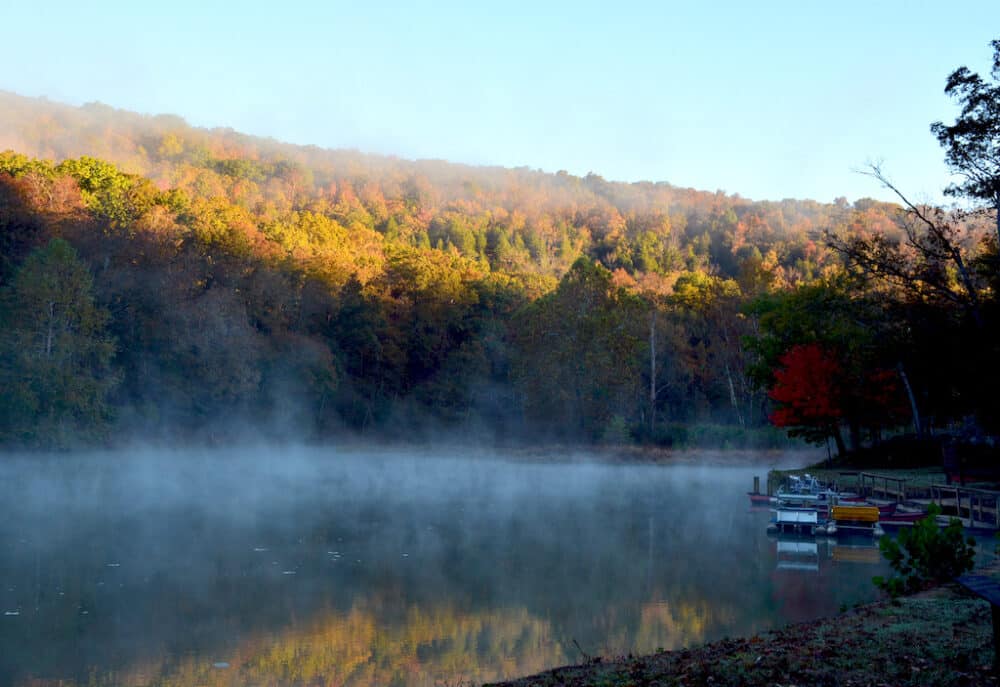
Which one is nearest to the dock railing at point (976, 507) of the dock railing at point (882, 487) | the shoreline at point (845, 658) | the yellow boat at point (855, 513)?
the yellow boat at point (855, 513)

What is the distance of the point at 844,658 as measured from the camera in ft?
25.6

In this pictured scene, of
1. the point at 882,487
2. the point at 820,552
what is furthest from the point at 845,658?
the point at 882,487

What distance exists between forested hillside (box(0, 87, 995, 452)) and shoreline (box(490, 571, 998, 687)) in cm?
1334

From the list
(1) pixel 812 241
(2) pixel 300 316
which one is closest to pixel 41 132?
(2) pixel 300 316

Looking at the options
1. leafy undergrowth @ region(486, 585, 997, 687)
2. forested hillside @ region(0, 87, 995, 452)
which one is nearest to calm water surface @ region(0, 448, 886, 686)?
leafy undergrowth @ region(486, 585, 997, 687)

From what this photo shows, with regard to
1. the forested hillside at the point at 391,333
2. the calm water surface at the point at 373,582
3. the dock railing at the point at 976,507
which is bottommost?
the calm water surface at the point at 373,582

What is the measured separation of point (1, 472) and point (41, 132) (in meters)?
70.1

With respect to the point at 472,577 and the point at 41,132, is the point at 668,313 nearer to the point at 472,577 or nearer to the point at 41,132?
the point at 472,577

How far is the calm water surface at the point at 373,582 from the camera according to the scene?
466 inches

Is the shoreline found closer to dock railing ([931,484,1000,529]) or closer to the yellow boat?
dock railing ([931,484,1000,529])

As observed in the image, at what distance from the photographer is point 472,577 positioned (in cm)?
1759

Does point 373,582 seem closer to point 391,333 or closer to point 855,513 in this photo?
point 855,513

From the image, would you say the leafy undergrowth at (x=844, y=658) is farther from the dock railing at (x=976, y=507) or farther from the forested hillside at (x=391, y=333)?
the forested hillside at (x=391, y=333)

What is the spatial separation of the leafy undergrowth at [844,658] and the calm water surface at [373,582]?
119 inches
